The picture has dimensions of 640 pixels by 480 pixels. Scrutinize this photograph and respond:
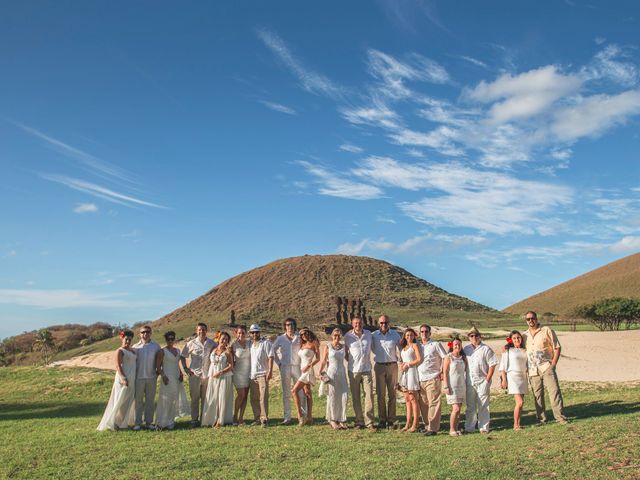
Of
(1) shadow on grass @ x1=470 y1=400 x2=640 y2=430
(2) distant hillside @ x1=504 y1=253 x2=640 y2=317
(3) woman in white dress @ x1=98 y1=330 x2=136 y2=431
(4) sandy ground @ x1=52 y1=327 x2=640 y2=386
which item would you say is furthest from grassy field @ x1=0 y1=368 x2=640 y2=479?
(2) distant hillside @ x1=504 y1=253 x2=640 y2=317

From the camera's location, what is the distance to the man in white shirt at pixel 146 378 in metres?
12.2

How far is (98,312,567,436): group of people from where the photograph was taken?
11.1m

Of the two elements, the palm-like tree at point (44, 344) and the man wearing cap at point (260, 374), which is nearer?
the man wearing cap at point (260, 374)

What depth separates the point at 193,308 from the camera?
7525 centimetres

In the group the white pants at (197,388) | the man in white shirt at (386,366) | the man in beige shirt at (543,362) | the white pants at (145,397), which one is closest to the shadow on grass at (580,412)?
the man in beige shirt at (543,362)

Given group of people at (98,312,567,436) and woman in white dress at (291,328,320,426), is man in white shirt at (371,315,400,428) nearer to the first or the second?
group of people at (98,312,567,436)

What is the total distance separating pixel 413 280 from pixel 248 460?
7542cm

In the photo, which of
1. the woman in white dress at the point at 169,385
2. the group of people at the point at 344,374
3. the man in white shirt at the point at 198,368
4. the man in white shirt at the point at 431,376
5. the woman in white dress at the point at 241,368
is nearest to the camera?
the man in white shirt at the point at 431,376

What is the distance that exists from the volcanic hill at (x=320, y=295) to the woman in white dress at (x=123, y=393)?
47.5 m

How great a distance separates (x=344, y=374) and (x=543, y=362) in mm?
3889

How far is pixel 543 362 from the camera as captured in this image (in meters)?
11.4

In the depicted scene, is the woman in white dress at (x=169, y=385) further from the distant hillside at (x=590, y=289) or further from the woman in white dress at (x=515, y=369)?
the distant hillside at (x=590, y=289)

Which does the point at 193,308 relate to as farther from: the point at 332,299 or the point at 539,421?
the point at 539,421

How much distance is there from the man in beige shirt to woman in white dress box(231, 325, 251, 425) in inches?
226
